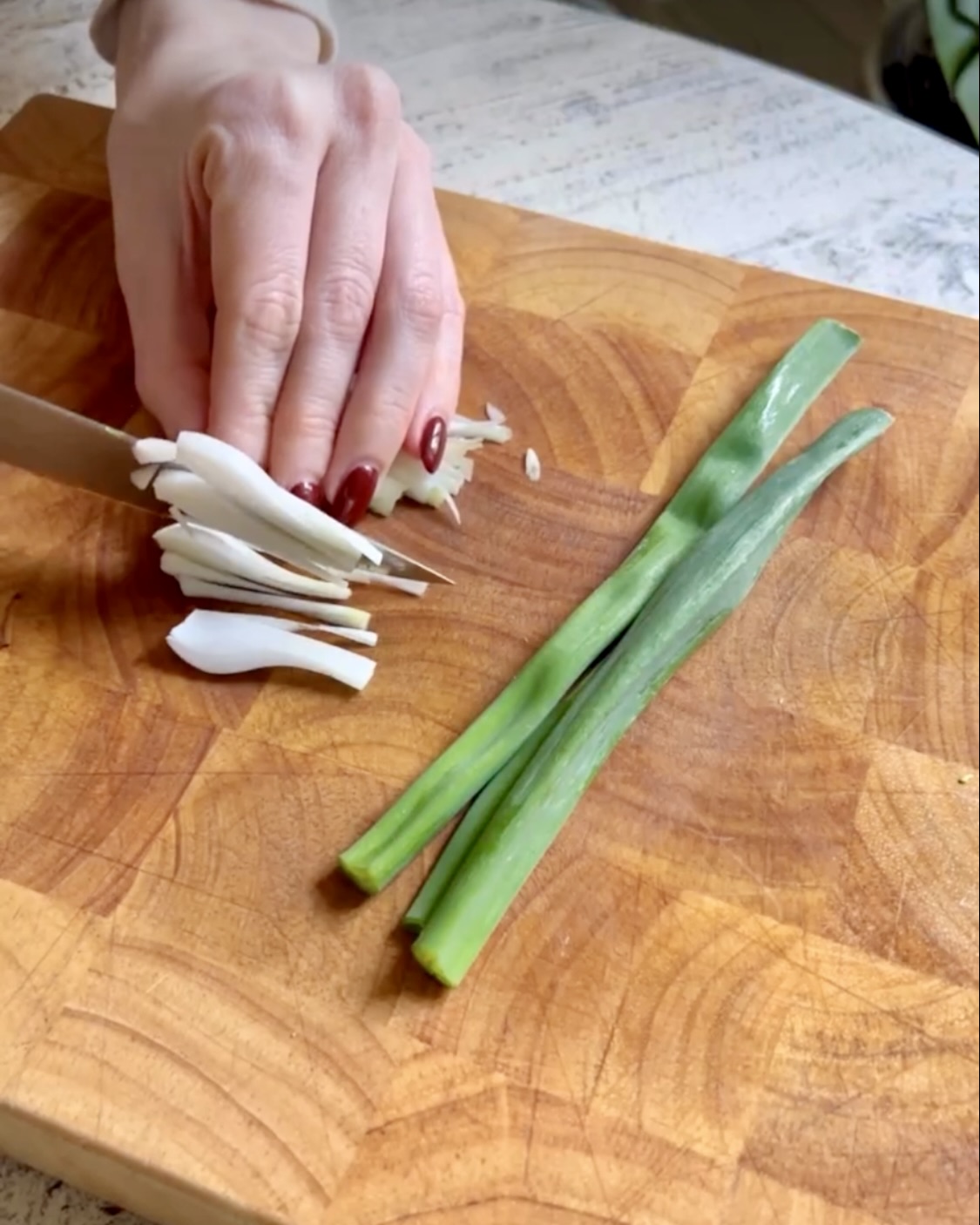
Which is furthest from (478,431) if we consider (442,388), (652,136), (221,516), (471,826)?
(652,136)

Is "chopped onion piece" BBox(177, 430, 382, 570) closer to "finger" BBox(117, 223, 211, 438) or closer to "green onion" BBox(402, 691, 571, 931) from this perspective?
"finger" BBox(117, 223, 211, 438)

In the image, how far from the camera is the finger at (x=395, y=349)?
3.43 feet

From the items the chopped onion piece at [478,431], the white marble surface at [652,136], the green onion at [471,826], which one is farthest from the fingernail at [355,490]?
the white marble surface at [652,136]

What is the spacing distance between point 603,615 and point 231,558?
288mm

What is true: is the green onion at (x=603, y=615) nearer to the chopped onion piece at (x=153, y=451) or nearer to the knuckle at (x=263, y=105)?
the chopped onion piece at (x=153, y=451)

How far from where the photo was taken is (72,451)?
1.00 meters

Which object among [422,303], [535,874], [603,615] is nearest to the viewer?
[535,874]

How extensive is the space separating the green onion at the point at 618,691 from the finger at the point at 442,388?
0.75ft

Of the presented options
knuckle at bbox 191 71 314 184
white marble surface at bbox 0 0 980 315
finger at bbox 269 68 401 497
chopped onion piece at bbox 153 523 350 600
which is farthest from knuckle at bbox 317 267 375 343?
white marble surface at bbox 0 0 980 315

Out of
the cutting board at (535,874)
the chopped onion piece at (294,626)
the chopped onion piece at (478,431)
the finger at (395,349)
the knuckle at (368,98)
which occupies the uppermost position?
the knuckle at (368,98)

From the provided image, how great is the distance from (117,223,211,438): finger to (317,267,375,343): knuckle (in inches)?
4.5

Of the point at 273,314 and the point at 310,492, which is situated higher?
the point at 273,314

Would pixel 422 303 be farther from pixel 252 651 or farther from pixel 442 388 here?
pixel 252 651

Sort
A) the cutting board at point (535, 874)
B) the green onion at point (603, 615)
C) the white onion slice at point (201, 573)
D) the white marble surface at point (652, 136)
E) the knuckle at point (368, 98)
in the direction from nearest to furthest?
the cutting board at point (535, 874), the green onion at point (603, 615), the white onion slice at point (201, 573), the knuckle at point (368, 98), the white marble surface at point (652, 136)
